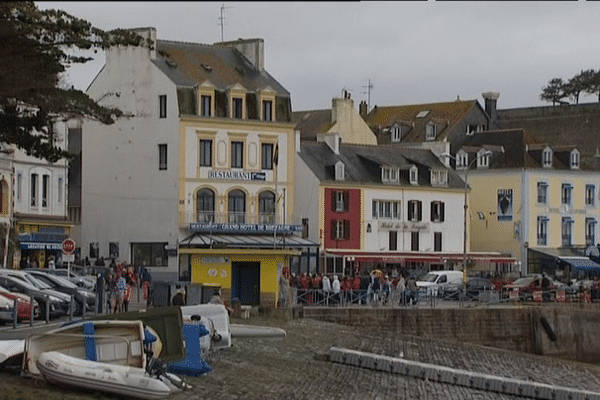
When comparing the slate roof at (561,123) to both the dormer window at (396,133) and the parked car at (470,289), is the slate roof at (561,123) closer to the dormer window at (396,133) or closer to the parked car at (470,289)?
A: the dormer window at (396,133)

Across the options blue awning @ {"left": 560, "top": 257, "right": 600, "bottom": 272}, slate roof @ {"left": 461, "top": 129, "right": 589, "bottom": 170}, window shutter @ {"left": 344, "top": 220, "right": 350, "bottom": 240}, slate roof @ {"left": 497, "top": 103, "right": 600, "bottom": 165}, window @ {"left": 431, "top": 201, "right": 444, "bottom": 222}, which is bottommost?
blue awning @ {"left": 560, "top": 257, "right": 600, "bottom": 272}

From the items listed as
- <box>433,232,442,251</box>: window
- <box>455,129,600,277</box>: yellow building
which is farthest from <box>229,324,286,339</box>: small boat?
<box>455,129,600,277</box>: yellow building

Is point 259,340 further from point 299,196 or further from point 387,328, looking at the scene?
point 299,196

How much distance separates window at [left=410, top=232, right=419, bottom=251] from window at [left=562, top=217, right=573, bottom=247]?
12.1 m

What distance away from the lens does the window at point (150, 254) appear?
79.2 meters

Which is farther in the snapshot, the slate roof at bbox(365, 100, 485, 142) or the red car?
the slate roof at bbox(365, 100, 485, 142)

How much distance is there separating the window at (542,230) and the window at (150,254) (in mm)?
27978

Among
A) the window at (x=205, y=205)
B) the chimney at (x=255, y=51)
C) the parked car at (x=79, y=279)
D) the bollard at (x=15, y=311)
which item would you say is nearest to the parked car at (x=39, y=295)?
the bollard at (x=15, y=311)

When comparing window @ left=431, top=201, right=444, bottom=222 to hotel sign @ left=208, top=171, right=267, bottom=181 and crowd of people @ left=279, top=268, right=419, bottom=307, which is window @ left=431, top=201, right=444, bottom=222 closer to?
hotel sign @ left=208, top=171, right=267, bottom=181

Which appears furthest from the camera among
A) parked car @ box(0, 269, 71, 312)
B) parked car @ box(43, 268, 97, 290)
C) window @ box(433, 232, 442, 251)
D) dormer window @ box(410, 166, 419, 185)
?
dormer window @ box(410, 166, 419, 185)

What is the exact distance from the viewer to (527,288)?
76.5 metres

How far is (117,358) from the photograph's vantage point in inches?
1409

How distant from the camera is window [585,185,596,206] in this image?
10119cm

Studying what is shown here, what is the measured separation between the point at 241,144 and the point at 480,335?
19741 millimetres
